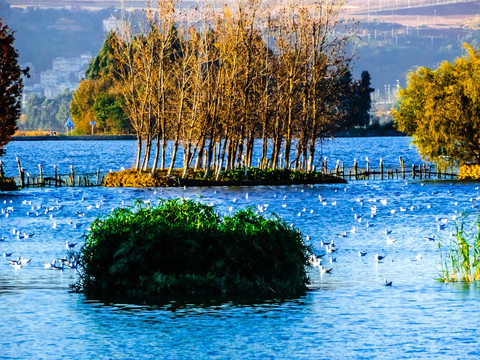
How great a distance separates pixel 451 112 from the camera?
252 ft

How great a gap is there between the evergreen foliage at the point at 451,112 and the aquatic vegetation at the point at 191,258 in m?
58.9

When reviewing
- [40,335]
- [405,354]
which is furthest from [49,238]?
[405,354]

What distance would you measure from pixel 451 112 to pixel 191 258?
60227 mm

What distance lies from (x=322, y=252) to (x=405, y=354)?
1393 cm

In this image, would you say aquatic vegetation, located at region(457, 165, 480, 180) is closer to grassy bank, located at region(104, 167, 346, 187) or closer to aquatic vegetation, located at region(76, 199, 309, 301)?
grassy bank, located at region(104, 167, 346, 187)

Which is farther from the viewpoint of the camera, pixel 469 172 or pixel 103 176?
pixel 103 176

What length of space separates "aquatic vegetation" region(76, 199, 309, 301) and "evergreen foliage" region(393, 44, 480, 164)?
193 feet

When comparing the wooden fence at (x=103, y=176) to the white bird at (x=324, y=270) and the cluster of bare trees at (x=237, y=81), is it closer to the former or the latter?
the cluster of bare trees at (x=237, y=81)

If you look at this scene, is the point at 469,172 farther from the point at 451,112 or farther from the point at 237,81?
the point at 237,81

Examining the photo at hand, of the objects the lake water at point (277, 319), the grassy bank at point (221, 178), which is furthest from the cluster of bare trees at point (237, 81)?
the lake water at point (277, 319)

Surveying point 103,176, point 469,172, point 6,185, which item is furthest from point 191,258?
point 469,172

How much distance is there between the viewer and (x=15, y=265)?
A: 986 inches

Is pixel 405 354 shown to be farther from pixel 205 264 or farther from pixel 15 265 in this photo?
pixel 15 265

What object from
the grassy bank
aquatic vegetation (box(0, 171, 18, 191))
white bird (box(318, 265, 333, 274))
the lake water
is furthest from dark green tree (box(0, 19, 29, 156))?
white bird (box(318, 265, 333, 274))
